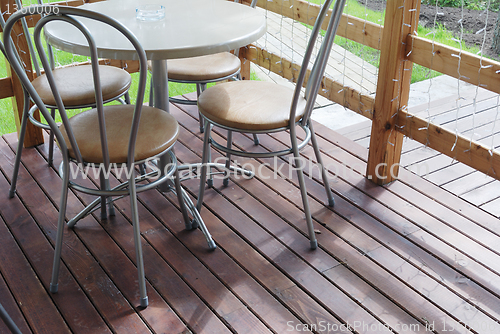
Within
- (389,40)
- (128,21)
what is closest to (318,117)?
(389,40)

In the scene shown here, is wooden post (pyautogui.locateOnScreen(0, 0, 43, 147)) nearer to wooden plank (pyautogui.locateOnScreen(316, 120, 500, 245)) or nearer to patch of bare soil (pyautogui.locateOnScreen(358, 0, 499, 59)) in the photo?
wooden plank (pyautogui.locateOnScreen(316, 120, 500, 245))

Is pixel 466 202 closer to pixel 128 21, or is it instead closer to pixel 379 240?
pixel 379 240

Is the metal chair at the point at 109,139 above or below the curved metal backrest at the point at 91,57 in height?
below

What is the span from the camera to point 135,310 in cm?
167

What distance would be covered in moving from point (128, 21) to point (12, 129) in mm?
1816

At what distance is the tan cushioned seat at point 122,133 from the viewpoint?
1604 millimetres

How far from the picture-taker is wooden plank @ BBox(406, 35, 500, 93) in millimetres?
1809

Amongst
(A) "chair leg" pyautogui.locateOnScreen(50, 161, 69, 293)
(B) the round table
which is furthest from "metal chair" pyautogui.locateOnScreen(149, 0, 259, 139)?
(A) "chair leg" pyautogui.locateOnScreen(50, 161, 69, 293)

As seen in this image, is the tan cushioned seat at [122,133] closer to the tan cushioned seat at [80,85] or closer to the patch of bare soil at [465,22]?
the tan cushioned seat at [80,85]

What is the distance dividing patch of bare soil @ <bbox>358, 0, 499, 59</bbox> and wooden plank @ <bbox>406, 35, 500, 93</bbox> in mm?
2449

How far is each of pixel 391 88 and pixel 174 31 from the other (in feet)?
3.19

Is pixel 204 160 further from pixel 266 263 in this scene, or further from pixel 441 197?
pixel 441 197

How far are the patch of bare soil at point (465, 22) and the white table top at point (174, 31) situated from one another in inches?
102

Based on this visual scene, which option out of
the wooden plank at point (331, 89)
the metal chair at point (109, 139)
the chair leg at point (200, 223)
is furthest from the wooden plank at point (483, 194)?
the metal chair at point (109, 139)
